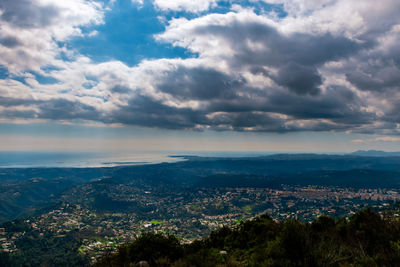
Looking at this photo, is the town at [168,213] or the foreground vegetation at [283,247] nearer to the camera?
the foreground vegetation at [283,247]

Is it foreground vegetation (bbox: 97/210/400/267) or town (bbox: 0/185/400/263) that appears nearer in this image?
foreground vegetation (bbox: 97/210/400/267)

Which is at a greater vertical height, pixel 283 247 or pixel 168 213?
pixel 283 247

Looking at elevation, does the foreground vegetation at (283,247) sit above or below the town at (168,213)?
above

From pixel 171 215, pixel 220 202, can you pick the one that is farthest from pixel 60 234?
pixel 220 202

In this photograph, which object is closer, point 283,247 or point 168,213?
point 283,247

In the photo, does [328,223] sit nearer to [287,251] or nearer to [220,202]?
[287,251]

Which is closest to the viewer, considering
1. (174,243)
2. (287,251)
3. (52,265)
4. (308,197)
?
(287,251)

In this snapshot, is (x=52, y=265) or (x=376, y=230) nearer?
(x=376, y=230)

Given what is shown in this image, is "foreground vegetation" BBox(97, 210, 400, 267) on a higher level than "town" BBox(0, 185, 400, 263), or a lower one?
higher
